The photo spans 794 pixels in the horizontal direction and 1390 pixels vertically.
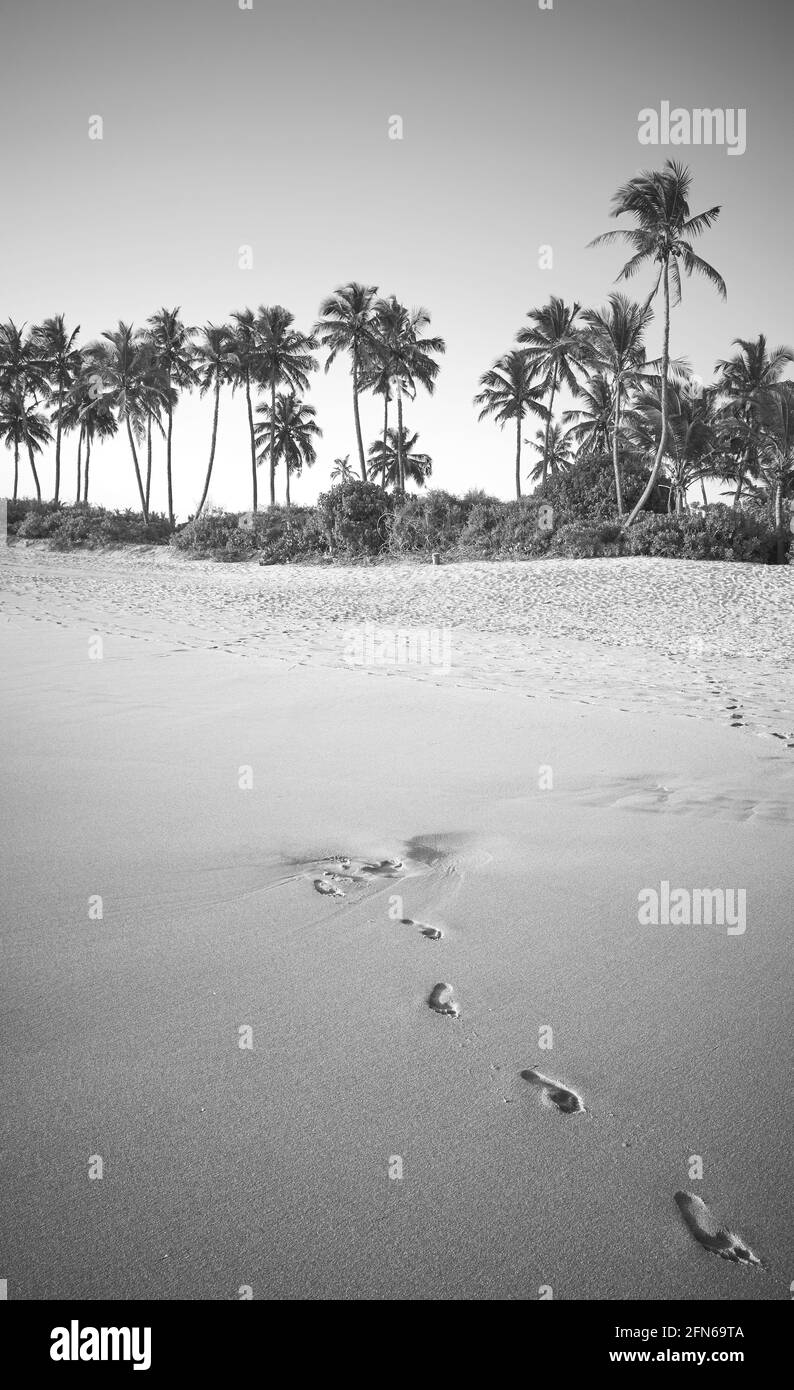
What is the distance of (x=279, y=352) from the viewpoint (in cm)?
3962

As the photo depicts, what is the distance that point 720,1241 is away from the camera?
1780mm

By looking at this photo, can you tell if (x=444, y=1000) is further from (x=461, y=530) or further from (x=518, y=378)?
(x=518, y=378)

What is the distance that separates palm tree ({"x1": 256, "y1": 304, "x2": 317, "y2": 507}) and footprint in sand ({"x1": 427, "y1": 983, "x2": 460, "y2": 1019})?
38.5 meters

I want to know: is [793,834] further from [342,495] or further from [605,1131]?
[342,495]

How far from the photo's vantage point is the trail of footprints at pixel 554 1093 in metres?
1.77

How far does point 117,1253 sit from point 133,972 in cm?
121

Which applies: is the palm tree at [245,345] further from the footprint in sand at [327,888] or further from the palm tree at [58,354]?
the footprint in sand at [327,888]

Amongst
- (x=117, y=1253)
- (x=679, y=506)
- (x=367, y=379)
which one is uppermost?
(x=367, y=379)

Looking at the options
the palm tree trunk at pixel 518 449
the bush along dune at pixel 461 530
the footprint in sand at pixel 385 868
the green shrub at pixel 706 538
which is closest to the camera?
the footprint in sand at pixel 385 868

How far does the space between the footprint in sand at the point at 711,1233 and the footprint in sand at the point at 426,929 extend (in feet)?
4.61

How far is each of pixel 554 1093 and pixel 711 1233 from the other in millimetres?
543

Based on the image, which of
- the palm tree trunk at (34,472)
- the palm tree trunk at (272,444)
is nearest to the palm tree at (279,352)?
the palm tree trunk at (272,444)

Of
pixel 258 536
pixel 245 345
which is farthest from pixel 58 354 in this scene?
pixel 258 536
